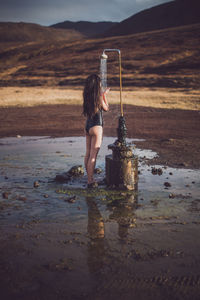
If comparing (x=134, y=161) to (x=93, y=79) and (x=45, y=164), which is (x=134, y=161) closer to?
(x=93, y=79)

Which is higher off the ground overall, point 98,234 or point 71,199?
point 71,199

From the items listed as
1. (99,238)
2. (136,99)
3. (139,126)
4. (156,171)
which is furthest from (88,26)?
(99,238)

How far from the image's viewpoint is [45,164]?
7.25 metres

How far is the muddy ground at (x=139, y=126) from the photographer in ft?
27.8

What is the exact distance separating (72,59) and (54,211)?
46.2 meters

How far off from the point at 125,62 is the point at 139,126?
30339mm

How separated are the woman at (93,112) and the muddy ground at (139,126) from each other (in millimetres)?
2230

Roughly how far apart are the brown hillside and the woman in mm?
23977

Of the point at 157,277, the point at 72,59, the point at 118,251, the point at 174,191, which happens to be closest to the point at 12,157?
the point at 174,191

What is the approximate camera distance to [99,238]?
363cm

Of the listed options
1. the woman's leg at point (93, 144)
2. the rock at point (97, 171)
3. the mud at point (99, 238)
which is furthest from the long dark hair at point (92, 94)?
the rock at point (97, 171)

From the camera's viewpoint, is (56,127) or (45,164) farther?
(56,127)

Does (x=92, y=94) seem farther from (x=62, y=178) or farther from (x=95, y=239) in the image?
(x=95, y=239)

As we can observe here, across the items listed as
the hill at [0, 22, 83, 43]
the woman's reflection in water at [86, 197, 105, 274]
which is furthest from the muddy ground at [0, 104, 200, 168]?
the hill at [0, 22, 83, 43]
